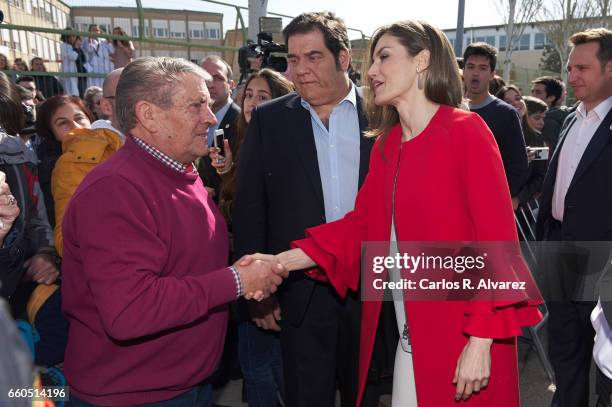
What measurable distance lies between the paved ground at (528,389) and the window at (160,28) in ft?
21.7

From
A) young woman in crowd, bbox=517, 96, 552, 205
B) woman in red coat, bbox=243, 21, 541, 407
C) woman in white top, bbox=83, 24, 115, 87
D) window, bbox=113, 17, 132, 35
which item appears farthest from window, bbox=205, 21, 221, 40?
woman in red coat, bbox=243, 21, 541, 407

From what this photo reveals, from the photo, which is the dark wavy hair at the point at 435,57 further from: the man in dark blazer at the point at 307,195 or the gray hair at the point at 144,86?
the gray hair at the point at 144,86

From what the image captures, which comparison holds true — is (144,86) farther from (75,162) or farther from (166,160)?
(75,162)

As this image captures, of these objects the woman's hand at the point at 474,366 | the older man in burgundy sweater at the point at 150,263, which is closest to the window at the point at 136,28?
the older man in burgundy sweater at the point at 150,263

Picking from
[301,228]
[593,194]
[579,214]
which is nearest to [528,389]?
[579,214]

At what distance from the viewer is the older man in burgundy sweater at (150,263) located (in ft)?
5.53

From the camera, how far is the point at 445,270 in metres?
2.02

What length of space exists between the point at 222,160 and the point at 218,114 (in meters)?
1.31

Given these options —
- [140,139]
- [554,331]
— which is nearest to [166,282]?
[140,139]

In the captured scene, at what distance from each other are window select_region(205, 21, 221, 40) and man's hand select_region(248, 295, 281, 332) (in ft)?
26.8

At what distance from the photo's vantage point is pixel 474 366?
185cm

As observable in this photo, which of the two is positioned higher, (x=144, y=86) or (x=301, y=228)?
(x=144, y=86)

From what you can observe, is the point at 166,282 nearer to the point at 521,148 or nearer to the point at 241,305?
the point at 241,305

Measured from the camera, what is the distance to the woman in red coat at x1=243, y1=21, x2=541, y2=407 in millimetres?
1833
